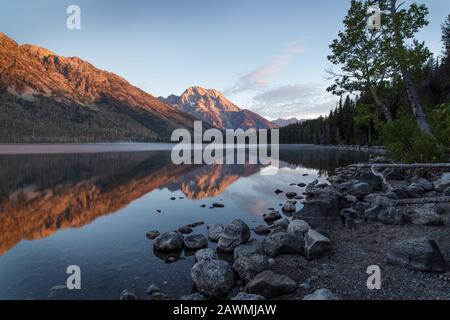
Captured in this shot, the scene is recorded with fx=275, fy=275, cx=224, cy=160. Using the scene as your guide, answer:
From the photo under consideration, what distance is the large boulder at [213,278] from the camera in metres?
6.42

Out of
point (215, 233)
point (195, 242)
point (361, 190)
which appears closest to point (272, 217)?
point (215, 233)

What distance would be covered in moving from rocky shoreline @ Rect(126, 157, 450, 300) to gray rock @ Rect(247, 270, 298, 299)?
0.07 ft

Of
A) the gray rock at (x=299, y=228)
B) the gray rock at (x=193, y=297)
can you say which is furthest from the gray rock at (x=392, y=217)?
Result: the gray rock at (x=193, y=297)

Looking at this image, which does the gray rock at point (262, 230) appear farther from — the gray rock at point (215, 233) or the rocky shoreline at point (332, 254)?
the gray rock at point (215, 233)

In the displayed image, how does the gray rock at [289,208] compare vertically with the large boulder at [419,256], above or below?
below

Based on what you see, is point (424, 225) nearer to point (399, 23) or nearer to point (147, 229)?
point (147, 229)

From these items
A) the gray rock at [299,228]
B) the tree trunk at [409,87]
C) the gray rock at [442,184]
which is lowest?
the gray rock at [299,228]

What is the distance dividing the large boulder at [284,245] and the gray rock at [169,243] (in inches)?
120

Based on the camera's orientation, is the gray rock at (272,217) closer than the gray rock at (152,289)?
No

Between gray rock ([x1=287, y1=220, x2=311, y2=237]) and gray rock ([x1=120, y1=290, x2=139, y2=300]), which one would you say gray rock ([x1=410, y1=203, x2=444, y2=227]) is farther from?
gray rock ([x1=120, y1=290, x2=139, y2=300])

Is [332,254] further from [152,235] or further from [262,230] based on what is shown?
[152,235]

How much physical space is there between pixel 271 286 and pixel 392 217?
616 centimetres

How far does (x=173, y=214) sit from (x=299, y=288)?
9871 mm
